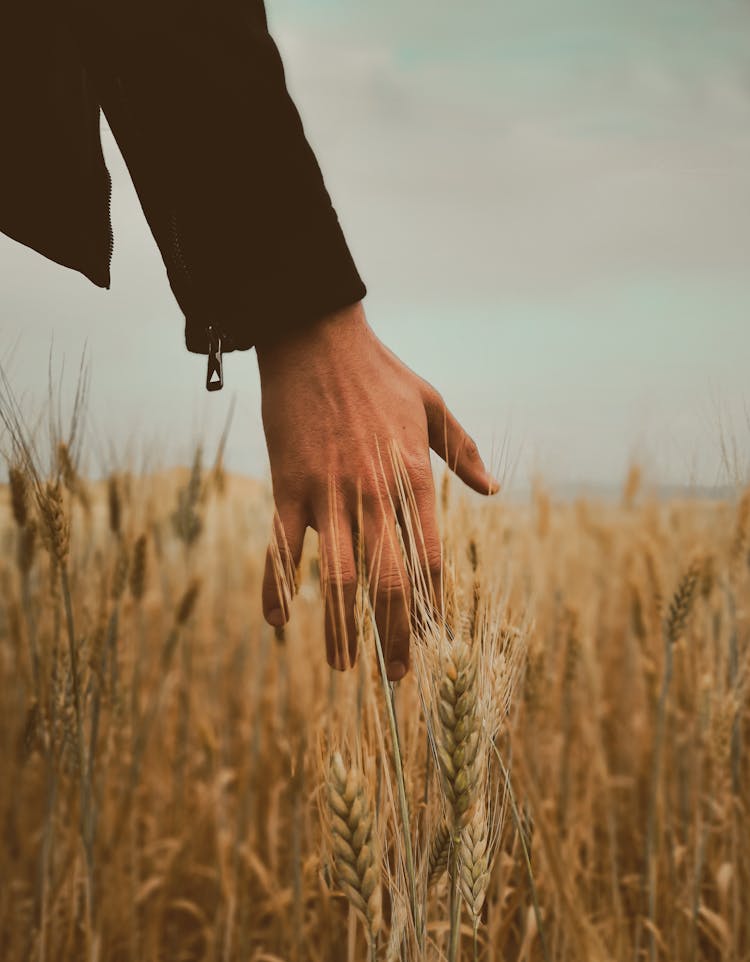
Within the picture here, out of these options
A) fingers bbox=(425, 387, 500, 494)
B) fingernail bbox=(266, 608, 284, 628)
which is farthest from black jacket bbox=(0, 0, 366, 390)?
fingernail bbox=(266, 608, 284, 628)

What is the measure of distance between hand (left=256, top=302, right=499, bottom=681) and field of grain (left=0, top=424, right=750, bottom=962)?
38 millimetres

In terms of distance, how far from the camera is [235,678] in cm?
260

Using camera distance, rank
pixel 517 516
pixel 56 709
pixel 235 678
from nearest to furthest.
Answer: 1. pixel 56 709
2. pixel 517 516
3. pixel 235 678

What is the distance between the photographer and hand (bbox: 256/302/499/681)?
0.81 metres

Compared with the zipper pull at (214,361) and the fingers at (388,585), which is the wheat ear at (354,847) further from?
the zipper pull at (214,361)

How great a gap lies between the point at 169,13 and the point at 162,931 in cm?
173

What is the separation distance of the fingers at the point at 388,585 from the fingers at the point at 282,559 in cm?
8

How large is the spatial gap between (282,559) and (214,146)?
1.44 feet

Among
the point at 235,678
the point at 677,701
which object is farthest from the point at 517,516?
the point at 235,678

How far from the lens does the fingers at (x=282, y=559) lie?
0.84 metres

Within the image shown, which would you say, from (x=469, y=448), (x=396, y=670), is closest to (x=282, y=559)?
(x=396, y=670)

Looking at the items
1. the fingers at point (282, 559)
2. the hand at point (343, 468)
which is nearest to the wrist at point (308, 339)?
the hand at point (343, 468)

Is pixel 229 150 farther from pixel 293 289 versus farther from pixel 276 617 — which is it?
pixel 276 617

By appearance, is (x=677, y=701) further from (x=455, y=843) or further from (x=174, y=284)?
(x=174, y=284)
